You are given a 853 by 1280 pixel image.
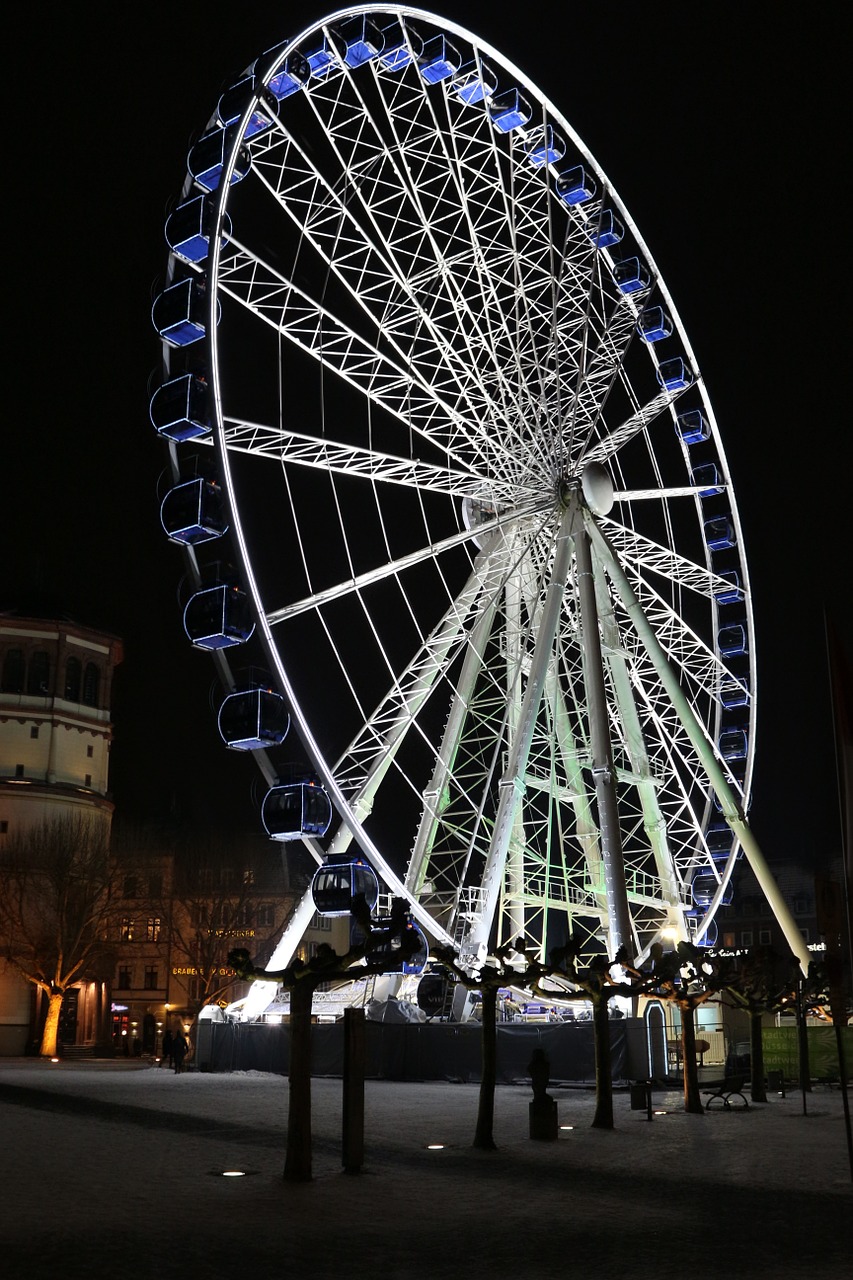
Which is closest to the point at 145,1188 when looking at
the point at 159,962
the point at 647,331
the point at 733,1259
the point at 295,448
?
the point at 733,1259

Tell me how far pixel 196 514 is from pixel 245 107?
28.1 feet

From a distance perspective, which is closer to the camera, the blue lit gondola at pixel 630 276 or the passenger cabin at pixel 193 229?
the passenger cabin at pixel 193 229

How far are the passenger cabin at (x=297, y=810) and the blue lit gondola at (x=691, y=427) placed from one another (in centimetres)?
1808

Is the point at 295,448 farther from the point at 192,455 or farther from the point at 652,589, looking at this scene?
the point at 652,589

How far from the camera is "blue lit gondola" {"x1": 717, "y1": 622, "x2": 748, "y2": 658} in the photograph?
133 feet

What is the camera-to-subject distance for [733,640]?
40625 millimetres

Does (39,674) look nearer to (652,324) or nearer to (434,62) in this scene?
(652,324)

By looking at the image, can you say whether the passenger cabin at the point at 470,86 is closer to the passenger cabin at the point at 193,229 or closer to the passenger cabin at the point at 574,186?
the passenger cabin at the point at 574,186

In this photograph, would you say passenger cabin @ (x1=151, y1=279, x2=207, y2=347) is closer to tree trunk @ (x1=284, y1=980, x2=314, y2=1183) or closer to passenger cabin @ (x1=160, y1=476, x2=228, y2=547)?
passenger cabin @ (x1=160, y1=476, x2=228, y2=547)

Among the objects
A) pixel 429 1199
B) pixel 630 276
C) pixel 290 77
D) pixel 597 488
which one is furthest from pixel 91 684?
pixel 429 1199

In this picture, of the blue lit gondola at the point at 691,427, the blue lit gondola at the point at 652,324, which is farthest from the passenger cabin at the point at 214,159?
the blue lit gondola at the point at 691,427

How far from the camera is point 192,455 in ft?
90.1

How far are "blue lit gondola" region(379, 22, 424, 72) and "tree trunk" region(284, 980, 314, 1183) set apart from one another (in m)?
23.5

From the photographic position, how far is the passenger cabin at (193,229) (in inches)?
1066
